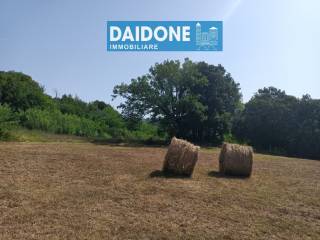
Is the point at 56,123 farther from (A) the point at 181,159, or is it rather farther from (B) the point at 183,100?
(A) the point at 181,159

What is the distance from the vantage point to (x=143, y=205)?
6898 millimetres

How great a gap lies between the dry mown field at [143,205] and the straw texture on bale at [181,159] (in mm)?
446

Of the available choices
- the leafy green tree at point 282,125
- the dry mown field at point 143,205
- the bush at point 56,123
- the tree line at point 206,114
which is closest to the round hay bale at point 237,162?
the dry mown field at point 143,205

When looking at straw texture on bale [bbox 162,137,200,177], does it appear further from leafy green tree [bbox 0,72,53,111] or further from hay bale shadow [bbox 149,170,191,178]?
leafy green tree [bbox 0,72,53,111]

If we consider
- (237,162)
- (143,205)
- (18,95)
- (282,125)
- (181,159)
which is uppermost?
(18,95)

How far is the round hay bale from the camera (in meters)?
11.2

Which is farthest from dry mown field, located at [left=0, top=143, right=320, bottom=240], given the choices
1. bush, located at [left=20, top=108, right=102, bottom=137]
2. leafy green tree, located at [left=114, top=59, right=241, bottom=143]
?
bush, located at [left=20, top=108, right=102, bottom=137]

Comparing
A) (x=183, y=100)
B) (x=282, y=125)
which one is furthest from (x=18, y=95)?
(x=282, y=125)

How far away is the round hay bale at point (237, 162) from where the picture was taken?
11180 millimetres

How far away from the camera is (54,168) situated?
1013 centimetres

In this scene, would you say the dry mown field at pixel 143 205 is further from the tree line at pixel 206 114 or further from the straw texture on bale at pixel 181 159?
the tree line at pixel 206 114

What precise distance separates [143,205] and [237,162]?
16.5 feet

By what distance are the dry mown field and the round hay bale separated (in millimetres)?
487

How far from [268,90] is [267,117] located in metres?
9.39
